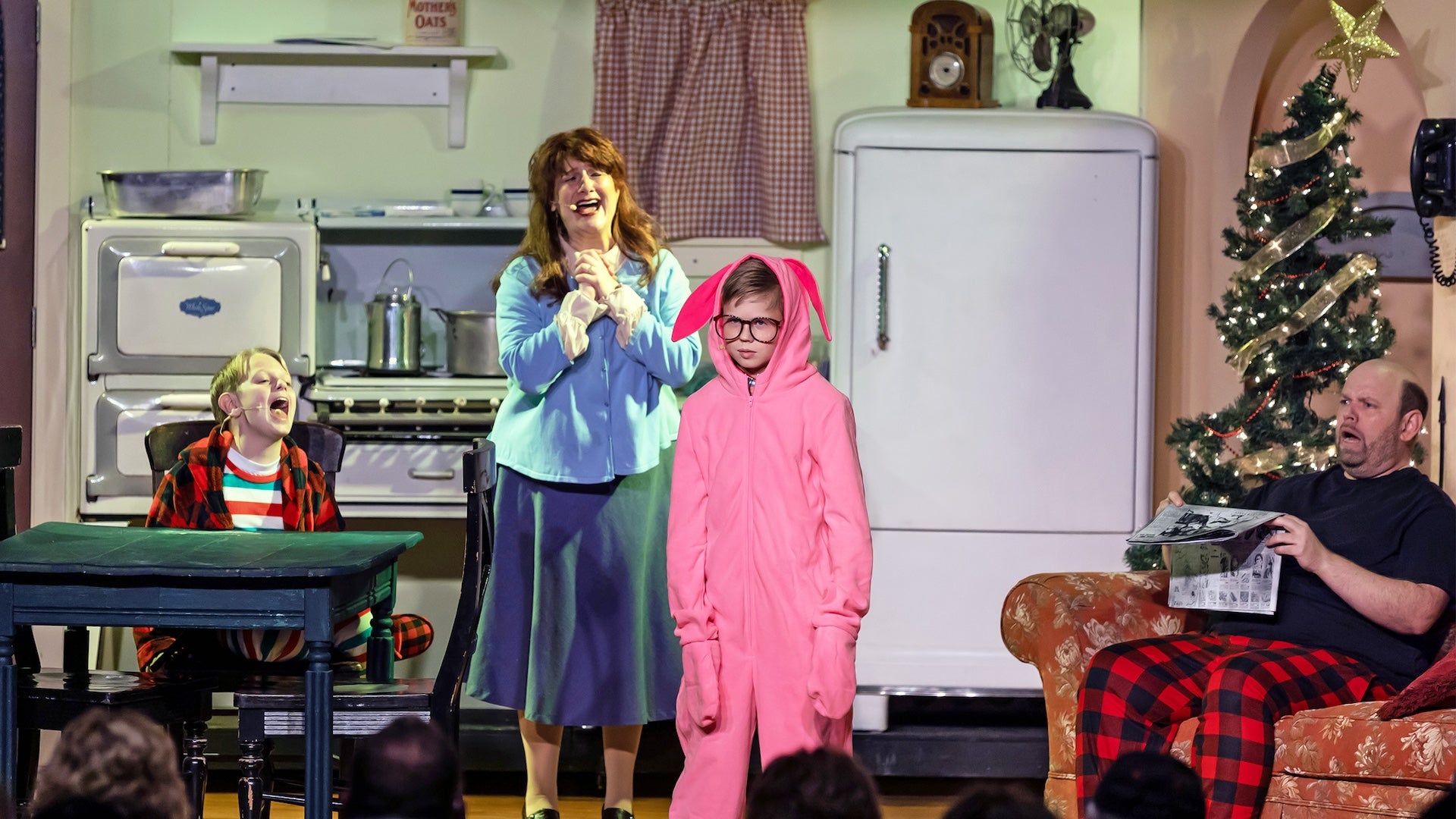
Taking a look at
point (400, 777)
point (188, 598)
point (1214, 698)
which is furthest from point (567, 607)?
point (400, 777)

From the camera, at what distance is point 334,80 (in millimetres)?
4438

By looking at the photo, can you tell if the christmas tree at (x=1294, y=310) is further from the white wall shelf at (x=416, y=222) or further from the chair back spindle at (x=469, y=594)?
the white wall shelf at (x=416, y=222)

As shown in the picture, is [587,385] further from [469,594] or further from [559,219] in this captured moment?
[469,594]

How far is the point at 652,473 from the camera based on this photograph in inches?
118

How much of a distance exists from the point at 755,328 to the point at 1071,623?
1.07 metres

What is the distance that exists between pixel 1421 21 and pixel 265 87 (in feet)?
10.7

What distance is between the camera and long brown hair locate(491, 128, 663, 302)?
2947 millimetres

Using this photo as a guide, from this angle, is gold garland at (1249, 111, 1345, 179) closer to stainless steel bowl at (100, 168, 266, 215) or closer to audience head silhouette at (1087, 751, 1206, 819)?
audience head silhouette at (1087, 751, 1206, 819)

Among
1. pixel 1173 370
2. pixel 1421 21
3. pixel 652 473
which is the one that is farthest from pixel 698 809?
pixel 1173 370

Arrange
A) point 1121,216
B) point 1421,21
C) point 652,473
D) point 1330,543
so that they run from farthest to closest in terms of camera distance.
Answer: point 1121,216, point 1421,21, point 652,473, point 1330,543

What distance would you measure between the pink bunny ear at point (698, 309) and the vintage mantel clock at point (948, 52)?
1911mm

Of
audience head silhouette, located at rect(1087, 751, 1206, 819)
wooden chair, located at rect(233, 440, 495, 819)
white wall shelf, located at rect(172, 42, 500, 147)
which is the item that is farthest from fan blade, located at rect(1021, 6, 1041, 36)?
audience head silhouette, located at rect(1087, 751, 1206, 819)

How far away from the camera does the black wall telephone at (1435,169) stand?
305 cm

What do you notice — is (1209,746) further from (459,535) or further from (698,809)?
(459,535)
